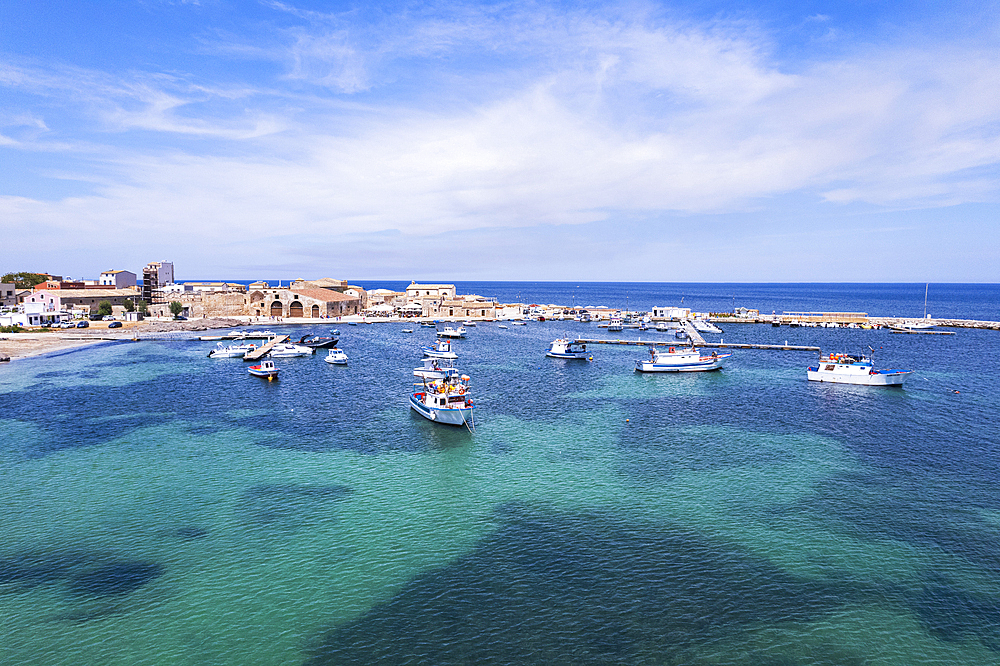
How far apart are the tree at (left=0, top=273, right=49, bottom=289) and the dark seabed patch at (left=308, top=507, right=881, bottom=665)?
190510mm

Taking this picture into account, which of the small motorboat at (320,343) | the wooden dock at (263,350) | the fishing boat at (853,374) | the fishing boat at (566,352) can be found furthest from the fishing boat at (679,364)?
the wooden dock at (263,350)

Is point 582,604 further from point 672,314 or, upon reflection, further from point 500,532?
point 672,314

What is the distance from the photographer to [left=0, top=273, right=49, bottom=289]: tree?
160125mm

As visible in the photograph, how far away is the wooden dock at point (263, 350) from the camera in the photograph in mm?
90156

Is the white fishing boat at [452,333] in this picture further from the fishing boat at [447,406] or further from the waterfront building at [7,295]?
the waterfront building at [7,295]

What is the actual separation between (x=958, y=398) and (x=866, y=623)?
5444 centimetres

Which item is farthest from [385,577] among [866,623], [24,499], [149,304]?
[149,304]

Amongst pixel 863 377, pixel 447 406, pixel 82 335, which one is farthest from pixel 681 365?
pixel 82 335

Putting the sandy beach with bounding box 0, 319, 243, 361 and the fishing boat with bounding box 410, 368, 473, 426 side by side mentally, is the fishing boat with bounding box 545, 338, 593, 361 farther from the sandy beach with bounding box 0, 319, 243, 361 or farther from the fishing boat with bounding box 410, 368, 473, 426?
the sandy beach with bounding box 0, 319, 243, 361

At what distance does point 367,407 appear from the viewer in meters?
58.8

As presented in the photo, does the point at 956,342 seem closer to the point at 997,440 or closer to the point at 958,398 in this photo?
the point at 958,398

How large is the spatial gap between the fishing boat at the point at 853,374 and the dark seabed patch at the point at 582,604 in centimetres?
5430

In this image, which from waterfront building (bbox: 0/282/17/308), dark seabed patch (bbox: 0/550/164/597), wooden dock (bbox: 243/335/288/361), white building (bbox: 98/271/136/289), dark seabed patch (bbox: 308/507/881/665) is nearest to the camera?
dark seabed patch (bbox: 308/507/881/665)

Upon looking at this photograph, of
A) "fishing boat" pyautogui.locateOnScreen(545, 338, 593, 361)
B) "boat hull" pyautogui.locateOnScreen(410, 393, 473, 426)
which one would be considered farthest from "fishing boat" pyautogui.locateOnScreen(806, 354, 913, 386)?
"boat hull" pyautogui.locateOnScreen(410, 393, 473, 426)
